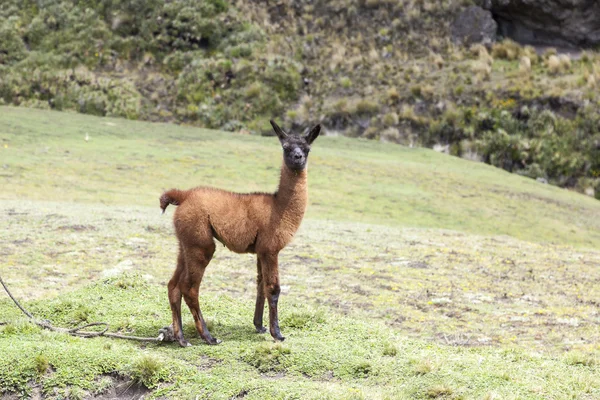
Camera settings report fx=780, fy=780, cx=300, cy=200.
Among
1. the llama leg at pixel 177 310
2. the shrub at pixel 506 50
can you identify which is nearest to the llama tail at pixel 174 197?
the llama leg at pixel 177 310

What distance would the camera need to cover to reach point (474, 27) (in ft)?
148

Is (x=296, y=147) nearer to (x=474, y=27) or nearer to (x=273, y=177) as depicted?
(x=273, y=177)

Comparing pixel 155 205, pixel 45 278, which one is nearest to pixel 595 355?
pixel 45 278

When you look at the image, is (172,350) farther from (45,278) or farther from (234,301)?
(45,278)

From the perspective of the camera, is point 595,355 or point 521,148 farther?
point 521,148

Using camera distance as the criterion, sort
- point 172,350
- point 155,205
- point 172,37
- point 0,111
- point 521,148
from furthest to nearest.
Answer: point 172,37
point 521,148
point 0,111
point 155,205
point 172,350

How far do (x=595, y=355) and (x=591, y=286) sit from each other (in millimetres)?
4953

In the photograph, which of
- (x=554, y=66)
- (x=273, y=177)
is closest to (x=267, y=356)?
(x=273, y=177)

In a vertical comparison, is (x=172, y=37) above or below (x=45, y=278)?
above

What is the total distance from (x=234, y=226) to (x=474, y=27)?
40.1m

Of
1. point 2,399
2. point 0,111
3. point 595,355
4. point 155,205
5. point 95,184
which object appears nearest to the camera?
point 2,399

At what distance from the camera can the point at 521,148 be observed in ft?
113

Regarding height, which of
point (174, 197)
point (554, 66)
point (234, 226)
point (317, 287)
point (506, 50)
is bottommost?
point (317, 287)

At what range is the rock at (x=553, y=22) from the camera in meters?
44.6
